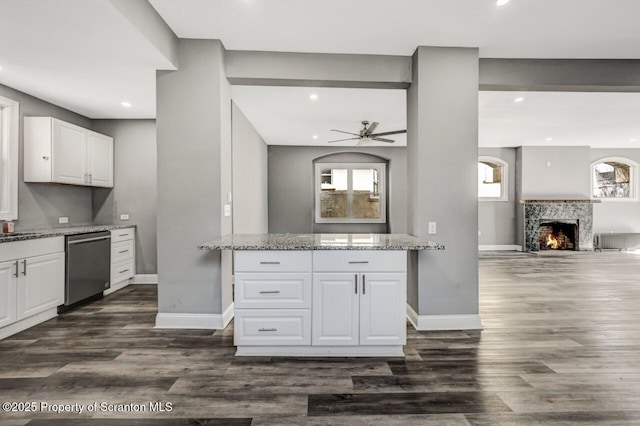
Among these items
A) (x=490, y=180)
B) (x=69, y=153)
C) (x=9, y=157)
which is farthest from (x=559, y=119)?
(x=9, y=157)

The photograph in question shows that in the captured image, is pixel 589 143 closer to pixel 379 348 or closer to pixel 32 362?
pixel 379 348

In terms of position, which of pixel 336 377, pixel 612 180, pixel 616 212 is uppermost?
pixel 612 180

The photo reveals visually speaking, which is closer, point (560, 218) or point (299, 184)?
point (299, 184)

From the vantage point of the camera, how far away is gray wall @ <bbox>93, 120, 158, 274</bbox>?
4.91m

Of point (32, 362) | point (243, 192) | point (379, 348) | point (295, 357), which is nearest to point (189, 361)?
point (295, 357)

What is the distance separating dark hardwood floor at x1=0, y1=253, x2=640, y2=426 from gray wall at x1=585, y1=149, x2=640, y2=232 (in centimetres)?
658

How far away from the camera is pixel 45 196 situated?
4086 millimetres

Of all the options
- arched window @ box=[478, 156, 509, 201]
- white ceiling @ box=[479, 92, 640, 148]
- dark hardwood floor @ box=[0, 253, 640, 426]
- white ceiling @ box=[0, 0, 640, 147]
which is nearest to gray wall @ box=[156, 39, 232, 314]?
white ceiling @ box=[0, 0, 640, 147]

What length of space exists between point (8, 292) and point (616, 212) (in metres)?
12.2

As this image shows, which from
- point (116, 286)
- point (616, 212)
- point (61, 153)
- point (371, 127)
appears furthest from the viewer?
point (616, 212)

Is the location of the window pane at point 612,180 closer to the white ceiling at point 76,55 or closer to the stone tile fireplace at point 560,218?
the stone tile fireplace at point 560,218

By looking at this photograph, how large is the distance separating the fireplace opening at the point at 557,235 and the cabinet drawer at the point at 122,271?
921 centimetres

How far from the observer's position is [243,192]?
5281mm

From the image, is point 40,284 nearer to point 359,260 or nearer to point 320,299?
point 320,299
